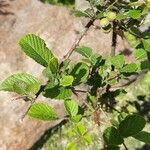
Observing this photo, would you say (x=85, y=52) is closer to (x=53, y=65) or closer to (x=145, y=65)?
(x=145, y=65)

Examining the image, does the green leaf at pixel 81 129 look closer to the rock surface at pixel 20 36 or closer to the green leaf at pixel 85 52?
the green leaf at pixel 85 52

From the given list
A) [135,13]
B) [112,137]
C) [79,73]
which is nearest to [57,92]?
[79,73]

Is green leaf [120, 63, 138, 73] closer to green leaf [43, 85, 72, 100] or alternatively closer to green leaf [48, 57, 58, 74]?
green leaf [43, 85, 72, 100]

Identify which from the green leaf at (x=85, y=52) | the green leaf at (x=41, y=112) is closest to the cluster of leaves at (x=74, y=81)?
the green leaf at (x=41, y=112)

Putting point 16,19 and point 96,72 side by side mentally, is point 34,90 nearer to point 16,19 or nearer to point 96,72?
point 96,72

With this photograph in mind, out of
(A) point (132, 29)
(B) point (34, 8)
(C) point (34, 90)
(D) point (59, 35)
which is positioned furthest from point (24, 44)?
(B) point (34, 8)

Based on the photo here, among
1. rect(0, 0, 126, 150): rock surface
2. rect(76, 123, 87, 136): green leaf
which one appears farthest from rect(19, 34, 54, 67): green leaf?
rect(0, 0, 126, 150): rock surface
